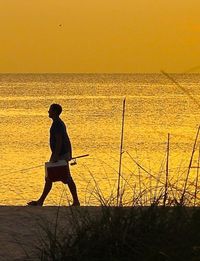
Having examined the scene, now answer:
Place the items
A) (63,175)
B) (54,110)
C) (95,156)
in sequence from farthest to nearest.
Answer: (95,156) → (63,175) → (54,110)

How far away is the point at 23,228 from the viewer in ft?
25.8

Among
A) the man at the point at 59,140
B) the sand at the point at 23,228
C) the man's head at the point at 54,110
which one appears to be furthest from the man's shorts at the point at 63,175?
the sand at the point at 23,228

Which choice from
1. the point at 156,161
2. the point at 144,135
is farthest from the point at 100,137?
the point at 156,161

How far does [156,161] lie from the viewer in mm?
26031

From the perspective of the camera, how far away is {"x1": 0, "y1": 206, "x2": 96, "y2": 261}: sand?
6648 mm

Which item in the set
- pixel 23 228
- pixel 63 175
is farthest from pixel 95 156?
pixel 23 228

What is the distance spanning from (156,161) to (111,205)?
20.3 metres

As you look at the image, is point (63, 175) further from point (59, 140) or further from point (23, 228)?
point (23, 228)

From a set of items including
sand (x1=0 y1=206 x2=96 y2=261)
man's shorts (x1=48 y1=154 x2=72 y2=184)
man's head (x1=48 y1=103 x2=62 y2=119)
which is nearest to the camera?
sand (x1=0 y1=206 x2=96 y2=261)

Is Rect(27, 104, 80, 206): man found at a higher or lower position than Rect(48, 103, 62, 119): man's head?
lower

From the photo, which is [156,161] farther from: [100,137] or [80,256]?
[80,256]

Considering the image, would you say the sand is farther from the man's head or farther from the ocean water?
the man's head

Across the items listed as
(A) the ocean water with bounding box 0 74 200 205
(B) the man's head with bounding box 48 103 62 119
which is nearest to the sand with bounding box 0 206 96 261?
(A) the ocean water with bounding box 0 74 200 205

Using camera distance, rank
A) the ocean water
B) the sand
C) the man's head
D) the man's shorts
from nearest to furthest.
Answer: the sand → the ocean water → the man's head → the man's shorts
